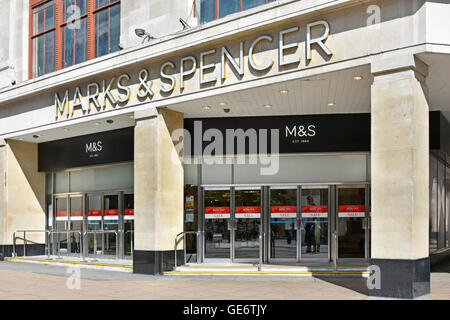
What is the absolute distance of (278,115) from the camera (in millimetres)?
14836

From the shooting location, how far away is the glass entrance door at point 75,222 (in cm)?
1878

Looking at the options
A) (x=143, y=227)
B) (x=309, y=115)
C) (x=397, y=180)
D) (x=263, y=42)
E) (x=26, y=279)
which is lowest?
(x=26, y=279)

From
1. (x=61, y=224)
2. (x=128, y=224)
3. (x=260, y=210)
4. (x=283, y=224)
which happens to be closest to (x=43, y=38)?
(x=61, y=224)

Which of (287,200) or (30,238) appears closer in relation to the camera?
(287,200)

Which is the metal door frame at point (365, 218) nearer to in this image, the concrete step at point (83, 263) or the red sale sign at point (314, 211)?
the red sale sign at point (314, 211)

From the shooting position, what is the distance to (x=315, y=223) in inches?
584

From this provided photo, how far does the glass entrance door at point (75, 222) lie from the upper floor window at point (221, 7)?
28.4 feet

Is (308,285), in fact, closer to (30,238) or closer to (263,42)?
(263,42)

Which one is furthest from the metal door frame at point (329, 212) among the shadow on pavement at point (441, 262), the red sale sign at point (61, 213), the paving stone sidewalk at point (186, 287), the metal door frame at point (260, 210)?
the red sale sign at point (61, 213)

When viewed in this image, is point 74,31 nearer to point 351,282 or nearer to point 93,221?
point 93,221

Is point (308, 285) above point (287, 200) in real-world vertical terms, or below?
below

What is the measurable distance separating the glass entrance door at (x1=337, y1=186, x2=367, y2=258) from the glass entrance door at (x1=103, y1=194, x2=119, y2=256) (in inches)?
287

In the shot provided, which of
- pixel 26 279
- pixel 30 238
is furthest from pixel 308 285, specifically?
pixel 30 238
